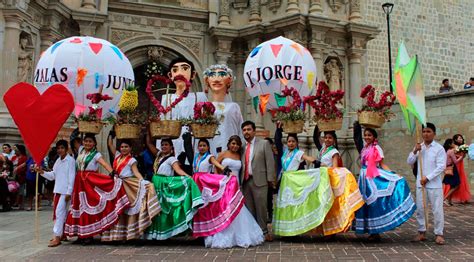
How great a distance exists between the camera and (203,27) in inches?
632

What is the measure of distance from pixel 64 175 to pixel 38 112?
96 centimetres

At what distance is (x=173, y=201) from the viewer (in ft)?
21.0

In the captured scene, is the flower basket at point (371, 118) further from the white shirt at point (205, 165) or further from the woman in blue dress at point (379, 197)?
the white shirt at point (205, 165)

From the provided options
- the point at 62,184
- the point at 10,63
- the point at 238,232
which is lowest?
the point at 238,232

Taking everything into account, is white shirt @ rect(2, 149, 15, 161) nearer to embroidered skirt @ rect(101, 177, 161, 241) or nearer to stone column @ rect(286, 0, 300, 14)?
embroidered skirt @ rect(101, 177, 161, 241)

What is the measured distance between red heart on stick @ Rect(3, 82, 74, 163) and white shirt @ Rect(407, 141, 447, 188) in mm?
4935

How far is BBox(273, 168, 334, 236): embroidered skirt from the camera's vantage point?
20.9 feet

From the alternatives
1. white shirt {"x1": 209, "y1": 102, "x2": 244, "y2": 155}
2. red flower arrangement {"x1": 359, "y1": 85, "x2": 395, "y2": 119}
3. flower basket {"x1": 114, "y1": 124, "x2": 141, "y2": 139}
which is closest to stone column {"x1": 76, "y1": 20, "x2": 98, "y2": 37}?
white shirt {"x1": 209, "y1": 102, "x2": 244, "y2": 155}

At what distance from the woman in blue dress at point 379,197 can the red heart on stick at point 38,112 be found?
4.16 m

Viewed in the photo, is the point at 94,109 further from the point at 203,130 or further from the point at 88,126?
the point at 203,130

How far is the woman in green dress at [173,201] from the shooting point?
6305 mm

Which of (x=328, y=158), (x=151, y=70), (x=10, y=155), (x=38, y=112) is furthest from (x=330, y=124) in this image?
(x=151, y=70)

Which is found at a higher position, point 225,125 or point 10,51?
point 10,51

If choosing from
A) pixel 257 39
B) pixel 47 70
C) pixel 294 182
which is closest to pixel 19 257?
pixel 47 70
